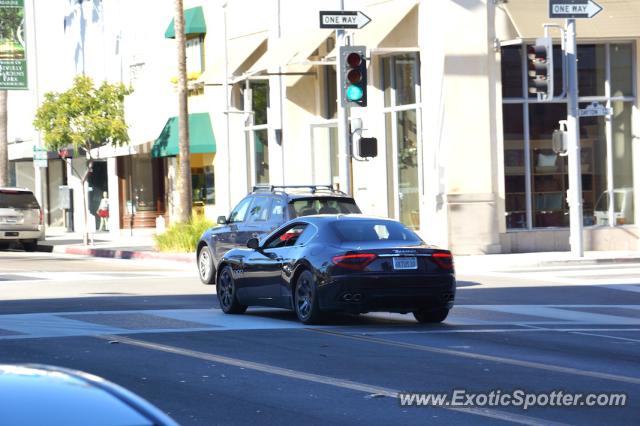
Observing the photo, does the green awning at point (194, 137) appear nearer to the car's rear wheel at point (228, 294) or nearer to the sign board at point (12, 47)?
the sign board at point (12, 47)

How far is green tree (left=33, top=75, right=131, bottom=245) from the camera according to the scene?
4150cm

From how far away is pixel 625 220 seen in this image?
3081 cm

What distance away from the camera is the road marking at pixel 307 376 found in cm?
869

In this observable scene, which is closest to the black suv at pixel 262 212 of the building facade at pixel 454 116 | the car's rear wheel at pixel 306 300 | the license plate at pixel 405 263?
the building facade at pixel 454 116

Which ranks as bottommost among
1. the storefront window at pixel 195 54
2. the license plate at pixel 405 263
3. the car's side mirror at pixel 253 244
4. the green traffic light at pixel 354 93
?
the license plate at pixel 405 263

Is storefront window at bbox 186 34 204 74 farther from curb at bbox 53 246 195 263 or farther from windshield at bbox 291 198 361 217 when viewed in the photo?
windshield at bbox 291 198 361 217

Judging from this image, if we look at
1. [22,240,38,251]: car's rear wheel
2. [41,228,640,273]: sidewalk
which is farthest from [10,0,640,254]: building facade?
[22,240,38,251]: car's rear wheel

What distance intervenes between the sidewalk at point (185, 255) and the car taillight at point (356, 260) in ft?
35.5

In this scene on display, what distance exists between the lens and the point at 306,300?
1527 centimetres

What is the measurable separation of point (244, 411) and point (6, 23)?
117 ft

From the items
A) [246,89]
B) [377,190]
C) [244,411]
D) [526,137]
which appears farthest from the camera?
[246,89]

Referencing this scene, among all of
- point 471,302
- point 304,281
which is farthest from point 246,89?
point 304,281

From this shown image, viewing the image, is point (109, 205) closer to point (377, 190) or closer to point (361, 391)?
point (377, 190)

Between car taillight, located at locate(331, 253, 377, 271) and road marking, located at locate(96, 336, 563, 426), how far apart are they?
2679 mm
